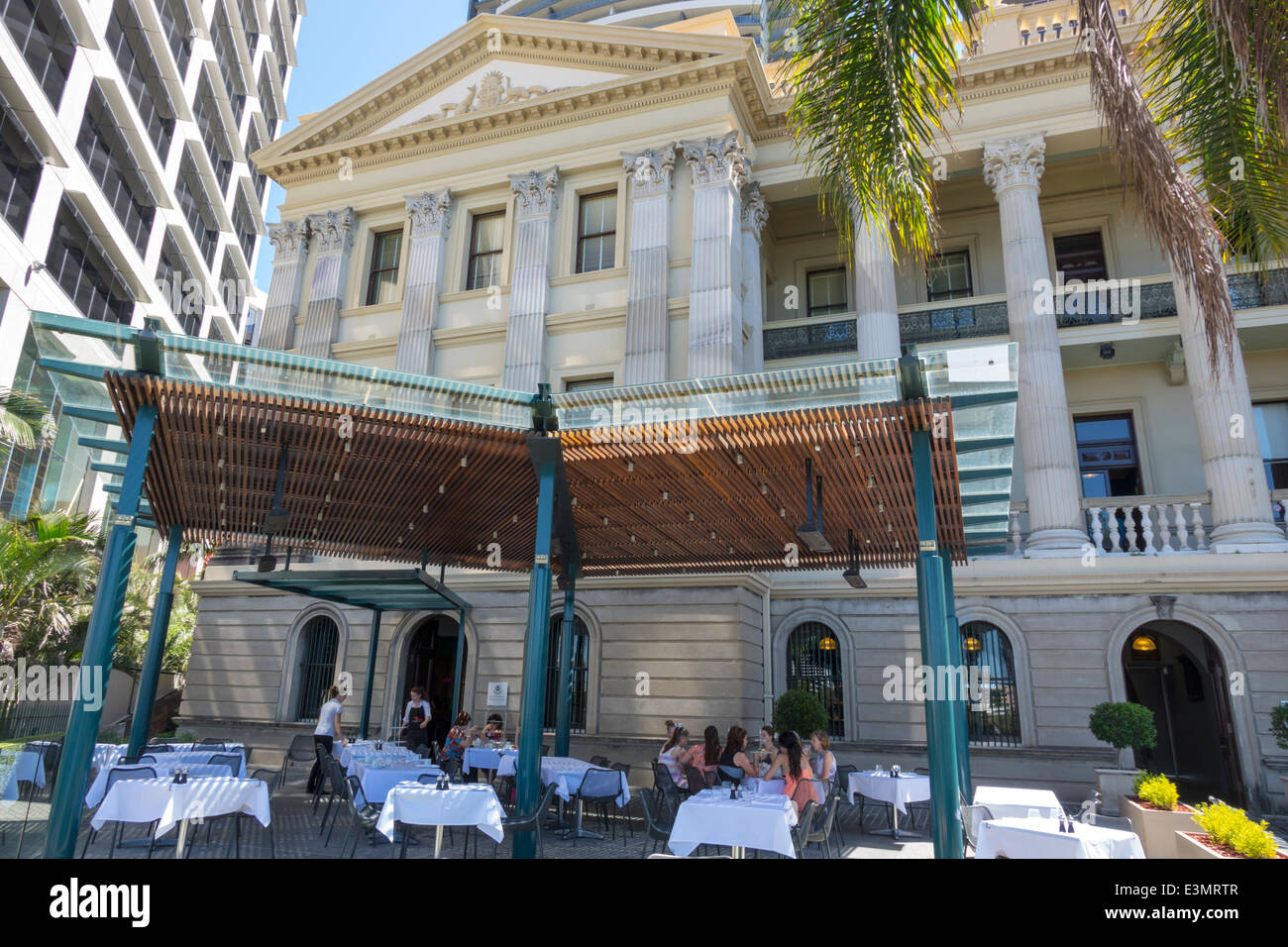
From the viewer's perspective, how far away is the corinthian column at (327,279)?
21.8 meters

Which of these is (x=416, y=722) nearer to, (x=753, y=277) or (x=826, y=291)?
(x=753, y=277)

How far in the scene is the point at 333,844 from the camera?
943 cm

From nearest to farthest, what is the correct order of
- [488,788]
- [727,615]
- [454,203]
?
1. [488,788]
2. [727,615]
3. [454,203]

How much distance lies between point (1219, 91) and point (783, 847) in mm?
7288

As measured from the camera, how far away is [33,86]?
2420 centimetres

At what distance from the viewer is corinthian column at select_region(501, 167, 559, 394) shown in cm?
1966

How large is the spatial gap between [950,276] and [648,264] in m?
8.50

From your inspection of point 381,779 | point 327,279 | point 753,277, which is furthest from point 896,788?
point 327,279

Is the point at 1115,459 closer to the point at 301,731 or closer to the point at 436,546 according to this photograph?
the point at 436,546

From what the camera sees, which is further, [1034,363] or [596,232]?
[596,232]

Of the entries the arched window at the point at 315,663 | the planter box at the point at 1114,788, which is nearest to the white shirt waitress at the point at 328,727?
the arched window at the point at 315,663

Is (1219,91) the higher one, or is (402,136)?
(402,136)

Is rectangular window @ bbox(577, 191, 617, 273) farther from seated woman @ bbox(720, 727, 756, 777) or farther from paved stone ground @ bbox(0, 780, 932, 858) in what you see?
paved stone ground @ bbox(0, 780, 932, 858)

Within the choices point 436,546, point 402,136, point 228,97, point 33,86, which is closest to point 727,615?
point 436,546
